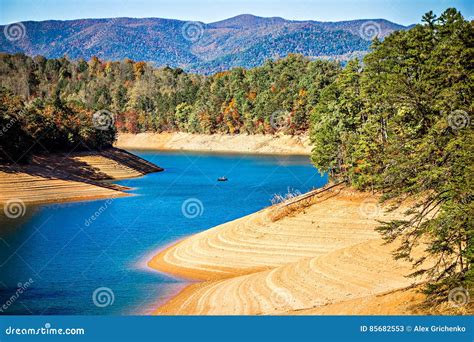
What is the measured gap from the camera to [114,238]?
47219 mm

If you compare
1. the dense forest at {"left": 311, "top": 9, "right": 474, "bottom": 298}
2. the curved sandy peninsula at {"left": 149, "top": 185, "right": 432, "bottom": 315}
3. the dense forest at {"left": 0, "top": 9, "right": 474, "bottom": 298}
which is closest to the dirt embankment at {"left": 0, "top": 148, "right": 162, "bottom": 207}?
the dense forest at {"left": 0, "top": 9, "right": 474, "bottom": 298}

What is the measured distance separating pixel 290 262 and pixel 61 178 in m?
48.2

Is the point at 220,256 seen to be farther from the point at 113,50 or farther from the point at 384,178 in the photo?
the point at 113,50

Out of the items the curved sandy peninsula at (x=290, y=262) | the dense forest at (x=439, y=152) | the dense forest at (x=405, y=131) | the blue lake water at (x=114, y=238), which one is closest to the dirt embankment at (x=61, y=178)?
the dense forest at (x=405, y=131)

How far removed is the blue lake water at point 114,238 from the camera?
30.7m

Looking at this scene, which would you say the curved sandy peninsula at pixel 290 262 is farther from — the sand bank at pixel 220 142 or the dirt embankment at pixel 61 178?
the sand bank at pixel 220 142

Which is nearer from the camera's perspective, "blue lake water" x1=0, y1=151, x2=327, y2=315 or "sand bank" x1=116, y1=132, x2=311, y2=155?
"blue lake water" x1=0, y1=151, x2=327, y2=315

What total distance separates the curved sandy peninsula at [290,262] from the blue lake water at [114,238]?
2.18m

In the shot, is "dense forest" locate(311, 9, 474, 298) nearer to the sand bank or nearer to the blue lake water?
the blue lake water

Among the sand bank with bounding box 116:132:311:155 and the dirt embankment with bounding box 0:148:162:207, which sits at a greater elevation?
the sand bank with bounding box 116:132:311:155

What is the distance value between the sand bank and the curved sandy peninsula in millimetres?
94449

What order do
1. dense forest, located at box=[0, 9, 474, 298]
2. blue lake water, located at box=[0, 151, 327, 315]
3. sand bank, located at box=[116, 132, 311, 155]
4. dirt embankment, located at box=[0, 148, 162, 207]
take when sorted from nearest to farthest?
dense forest, located at box=[0, 9, 474, 298]
blue lake water, located at box=[0, 151, 327, 315]
dirt embankment, located at box=[0, 148, 162, 207]
sand bank, located at box=[116, 132, 311, 155]

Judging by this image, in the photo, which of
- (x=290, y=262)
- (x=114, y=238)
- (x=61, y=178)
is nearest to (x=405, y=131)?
(x=290, y=262)

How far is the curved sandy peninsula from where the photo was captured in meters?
27.3
